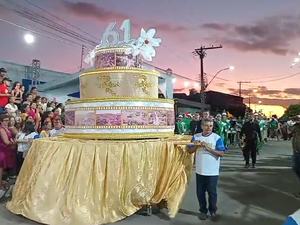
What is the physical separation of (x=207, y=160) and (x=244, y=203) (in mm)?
1527

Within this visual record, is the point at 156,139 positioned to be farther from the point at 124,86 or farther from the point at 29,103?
the point at 29,103

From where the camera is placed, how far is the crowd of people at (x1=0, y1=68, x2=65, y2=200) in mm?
5629

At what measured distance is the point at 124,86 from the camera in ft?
16.0

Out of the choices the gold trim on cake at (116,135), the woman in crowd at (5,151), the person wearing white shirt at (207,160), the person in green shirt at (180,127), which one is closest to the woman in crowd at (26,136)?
the woman in crowd at (5,151)

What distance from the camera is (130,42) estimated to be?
17.1 feet

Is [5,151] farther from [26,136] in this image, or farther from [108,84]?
[108,84]

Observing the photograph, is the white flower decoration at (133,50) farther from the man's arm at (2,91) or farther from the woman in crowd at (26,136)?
the man's arm at (2,91)

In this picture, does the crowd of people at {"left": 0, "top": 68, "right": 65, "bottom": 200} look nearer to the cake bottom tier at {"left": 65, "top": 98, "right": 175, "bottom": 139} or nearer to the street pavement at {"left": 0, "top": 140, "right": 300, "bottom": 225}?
the street pavement at {"left": 0, "top": 140, "right": 300, "bottom": 225}

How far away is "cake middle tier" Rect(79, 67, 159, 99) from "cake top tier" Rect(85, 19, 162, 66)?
1.21ft

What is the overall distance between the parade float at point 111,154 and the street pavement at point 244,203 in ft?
0.62

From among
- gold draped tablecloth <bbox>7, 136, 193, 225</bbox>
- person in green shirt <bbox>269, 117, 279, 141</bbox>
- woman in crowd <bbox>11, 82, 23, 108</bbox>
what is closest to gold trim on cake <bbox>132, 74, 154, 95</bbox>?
gold draped tablecloth <bbox>7, 136, 193, 225</bbox>

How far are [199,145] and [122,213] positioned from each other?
4.50 ft

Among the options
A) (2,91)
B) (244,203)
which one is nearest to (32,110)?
(2,91)

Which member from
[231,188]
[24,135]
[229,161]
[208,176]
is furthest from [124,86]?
[229,161]
